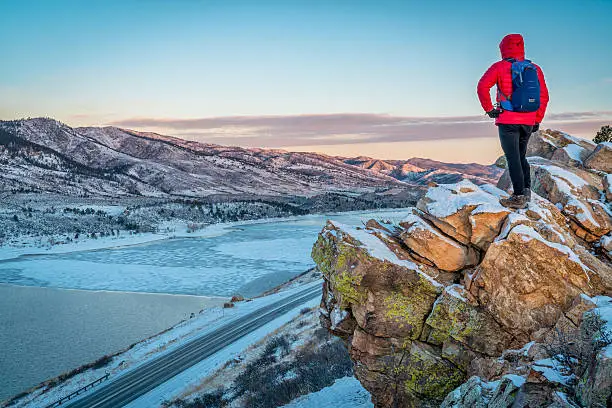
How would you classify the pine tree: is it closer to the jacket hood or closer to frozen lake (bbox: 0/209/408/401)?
frozen lake (bbox: 0/209/408/401)

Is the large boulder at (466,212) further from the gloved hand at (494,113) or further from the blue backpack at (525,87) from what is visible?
the blue backpack at (525,87)

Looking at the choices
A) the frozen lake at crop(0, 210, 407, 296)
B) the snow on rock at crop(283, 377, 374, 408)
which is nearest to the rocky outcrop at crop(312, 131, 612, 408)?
the snow on rock at crop(283, 377, 374, 408)

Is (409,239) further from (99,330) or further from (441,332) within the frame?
(99,330)

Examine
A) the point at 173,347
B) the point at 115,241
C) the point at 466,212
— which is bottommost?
the point at 115,241

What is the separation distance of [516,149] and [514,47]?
158cm

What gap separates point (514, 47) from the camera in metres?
6.89

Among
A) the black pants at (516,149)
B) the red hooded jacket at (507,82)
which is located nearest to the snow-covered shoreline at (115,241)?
the black pants at (516,149)

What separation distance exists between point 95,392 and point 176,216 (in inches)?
2953

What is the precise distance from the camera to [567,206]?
7.95 meters

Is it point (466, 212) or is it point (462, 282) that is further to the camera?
point (466, 212)

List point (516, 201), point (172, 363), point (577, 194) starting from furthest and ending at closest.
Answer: point (172, 363) < point (577, 194) < point (516, 201)

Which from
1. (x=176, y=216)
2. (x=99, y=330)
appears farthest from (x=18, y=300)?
(x=176, y=216)

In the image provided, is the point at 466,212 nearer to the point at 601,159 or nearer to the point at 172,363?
the point at 601,159

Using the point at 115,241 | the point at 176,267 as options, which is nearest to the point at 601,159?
the point at 176,267
